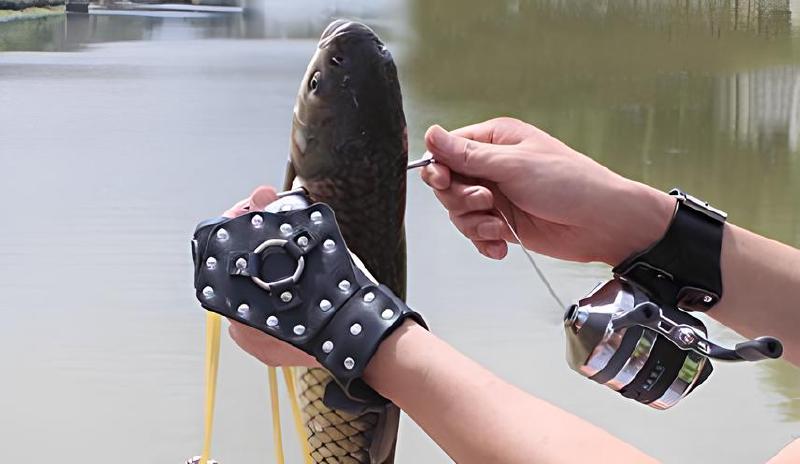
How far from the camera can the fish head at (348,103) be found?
0.83 metres

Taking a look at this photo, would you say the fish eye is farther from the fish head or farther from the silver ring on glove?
the silver ring on glove

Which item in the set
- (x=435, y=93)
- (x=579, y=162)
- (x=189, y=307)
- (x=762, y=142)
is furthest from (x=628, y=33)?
(x=579, y=162)

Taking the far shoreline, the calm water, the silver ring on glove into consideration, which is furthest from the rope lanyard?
the far shoreline

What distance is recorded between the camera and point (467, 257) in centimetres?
249

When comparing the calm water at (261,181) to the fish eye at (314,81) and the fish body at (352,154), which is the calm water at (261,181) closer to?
the fish body at (352,154)

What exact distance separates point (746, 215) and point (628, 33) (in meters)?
3.96

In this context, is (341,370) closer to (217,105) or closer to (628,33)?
(217,105)

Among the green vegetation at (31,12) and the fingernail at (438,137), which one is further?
the green vegetation at (31,12)

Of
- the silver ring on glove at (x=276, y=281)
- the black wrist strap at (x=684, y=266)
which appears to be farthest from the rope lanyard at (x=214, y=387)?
the black wrist strap at (x=684, y=266)

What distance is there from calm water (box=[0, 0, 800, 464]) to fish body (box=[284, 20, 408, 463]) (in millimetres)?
883

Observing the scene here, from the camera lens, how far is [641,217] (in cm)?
96

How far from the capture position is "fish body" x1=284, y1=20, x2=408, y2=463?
0.83m

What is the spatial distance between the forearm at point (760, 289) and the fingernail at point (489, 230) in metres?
0.22

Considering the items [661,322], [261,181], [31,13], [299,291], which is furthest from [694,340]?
[31,13]
